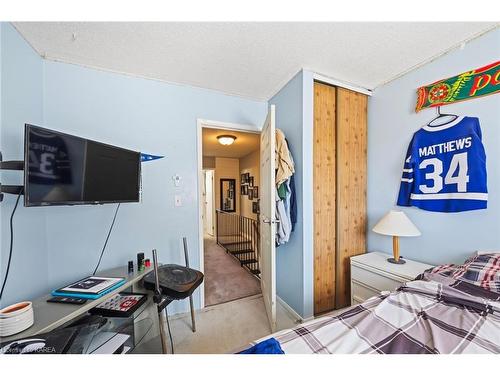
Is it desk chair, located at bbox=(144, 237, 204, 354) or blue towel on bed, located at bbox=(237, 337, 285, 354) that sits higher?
blue towel on bed, located at bbox=(237, 337, 285, 354)

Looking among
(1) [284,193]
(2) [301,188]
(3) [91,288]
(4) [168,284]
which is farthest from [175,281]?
(2) [301,188]

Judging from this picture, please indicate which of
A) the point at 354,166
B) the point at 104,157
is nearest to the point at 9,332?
the point at 104,157

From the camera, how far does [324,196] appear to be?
1961 mm

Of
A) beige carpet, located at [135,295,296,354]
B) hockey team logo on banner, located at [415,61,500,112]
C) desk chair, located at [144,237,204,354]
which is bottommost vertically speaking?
beige carpet, located at [135,295,296,354]

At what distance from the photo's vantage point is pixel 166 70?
1.80 metres

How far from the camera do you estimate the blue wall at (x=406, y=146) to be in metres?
1.37

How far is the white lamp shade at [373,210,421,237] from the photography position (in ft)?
5.36

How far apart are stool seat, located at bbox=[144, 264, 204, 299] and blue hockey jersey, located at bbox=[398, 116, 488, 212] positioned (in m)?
2.07

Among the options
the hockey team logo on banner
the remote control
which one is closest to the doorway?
the remote control

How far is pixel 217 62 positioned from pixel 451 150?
209 centimetres

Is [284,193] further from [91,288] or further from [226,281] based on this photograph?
[226,281]

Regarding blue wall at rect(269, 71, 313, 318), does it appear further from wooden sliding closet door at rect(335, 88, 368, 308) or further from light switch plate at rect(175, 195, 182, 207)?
light switch plate at rect(175, 195, 182, 207)

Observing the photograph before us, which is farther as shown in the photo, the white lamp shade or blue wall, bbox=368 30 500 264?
the white lamp shade

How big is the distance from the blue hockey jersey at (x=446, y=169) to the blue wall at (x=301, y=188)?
3.08 ft
